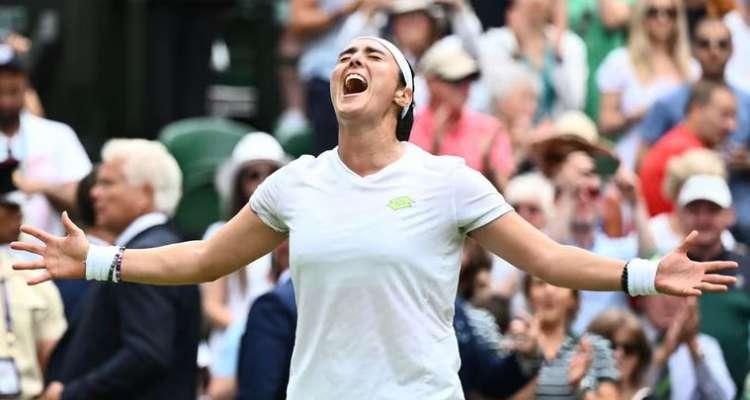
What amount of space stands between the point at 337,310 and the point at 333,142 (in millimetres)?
5746

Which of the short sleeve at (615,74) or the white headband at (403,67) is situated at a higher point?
the white headband at (403,67)

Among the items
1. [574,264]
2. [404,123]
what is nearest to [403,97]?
[404,123]

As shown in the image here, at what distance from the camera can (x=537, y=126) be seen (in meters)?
12.8

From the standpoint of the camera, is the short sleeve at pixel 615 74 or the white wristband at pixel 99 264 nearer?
the white wristband at pixel 99 264

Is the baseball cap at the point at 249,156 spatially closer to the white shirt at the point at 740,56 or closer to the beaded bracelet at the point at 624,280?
the white shirt at the point at 740,56

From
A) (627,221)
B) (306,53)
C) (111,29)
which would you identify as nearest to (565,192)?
(627,221)

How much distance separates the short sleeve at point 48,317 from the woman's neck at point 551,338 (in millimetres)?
1970

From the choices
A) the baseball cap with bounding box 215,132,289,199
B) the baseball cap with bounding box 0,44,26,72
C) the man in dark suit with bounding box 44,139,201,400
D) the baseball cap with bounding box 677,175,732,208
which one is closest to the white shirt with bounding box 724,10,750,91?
the baseball cap with bounding box 677,175,732,208

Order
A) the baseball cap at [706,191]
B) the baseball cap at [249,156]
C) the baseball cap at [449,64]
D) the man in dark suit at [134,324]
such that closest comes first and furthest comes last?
1. the man in dark suit at [134,324]
2. the baseball cap at [706,191]
3. the baseball cap at [249,156]
4. the baseball cap at [449,64]

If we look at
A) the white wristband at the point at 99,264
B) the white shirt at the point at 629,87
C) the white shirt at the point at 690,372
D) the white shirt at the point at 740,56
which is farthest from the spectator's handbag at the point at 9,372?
the white shirt at the point at 740,56

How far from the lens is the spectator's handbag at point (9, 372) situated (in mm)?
9281

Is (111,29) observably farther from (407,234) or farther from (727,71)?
(407,234)

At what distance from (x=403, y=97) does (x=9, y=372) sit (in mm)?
2998

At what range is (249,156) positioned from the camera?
455 inches
